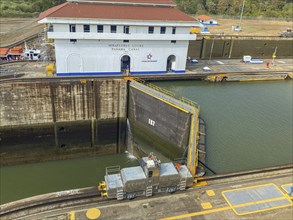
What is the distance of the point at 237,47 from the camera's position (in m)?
49.2

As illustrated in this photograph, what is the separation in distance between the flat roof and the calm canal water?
8.60 meters

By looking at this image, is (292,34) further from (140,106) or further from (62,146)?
(62,146)

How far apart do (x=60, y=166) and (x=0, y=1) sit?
66758 millimetres

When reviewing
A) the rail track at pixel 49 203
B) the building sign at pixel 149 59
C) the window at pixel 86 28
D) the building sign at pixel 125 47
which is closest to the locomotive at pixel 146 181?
the rail track at pixel 49 203

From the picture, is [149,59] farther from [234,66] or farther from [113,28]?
[234,66]

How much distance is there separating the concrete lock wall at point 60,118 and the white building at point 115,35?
169 inches

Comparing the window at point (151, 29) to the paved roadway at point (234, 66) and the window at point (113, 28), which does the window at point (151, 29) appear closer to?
the window at point (113, 28)

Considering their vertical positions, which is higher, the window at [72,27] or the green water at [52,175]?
the window at [72,27]

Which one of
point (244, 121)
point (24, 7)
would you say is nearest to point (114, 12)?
point (244, 121)

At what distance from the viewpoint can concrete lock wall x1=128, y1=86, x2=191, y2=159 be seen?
77.2 feet

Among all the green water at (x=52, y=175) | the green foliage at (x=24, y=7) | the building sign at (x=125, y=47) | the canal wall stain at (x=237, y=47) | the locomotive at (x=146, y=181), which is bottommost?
the green water at (x=52, y=175)

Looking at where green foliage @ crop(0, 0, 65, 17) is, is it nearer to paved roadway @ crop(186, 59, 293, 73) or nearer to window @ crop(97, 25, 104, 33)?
window @ crop(97, 25, 104, 33)

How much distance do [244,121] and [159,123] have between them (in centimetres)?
1120

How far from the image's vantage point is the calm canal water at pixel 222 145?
77.9 ft
